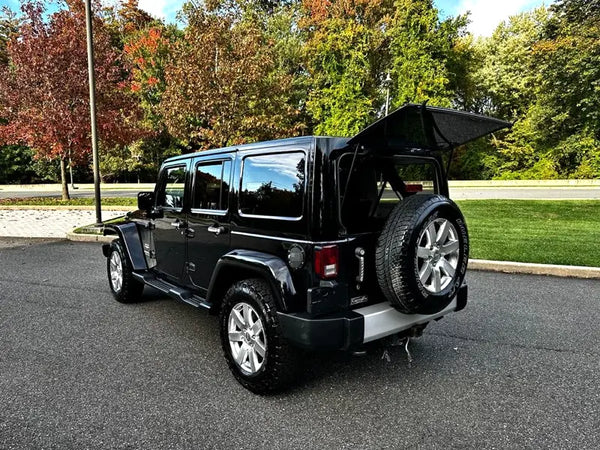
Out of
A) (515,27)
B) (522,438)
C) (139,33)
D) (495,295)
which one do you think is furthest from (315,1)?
(522,438)

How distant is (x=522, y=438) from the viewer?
2.37 metres

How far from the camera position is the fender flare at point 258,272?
8.59 ft

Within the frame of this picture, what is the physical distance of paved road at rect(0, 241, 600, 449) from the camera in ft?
7.92

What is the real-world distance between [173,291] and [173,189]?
110 centimetres

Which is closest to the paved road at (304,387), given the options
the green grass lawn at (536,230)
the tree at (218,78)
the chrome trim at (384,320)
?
the chrome trim at (384,320)

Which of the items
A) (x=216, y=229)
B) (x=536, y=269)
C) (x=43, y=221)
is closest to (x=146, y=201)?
(x=216, y=229)

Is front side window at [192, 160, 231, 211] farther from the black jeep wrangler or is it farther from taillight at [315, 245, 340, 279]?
taillight at [315, 245, 340, 279]

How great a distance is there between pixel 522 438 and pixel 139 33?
33834 millimetres

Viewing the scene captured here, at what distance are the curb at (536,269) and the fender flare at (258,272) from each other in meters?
4.75

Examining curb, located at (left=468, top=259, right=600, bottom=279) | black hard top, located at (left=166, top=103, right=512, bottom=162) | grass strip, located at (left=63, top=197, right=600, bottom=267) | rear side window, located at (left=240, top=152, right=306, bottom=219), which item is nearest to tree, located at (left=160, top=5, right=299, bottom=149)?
grass strip, located at (left=63, top=197, right=600, bottom=267)

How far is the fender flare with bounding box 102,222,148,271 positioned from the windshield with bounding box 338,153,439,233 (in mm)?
2906

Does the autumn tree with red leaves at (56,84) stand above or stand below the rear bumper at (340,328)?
above

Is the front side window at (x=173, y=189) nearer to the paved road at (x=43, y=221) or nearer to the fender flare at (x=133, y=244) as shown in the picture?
the fender flare at (x=133, y=244)

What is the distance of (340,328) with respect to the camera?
252 cm
